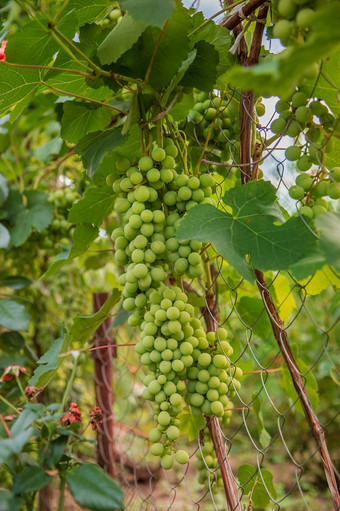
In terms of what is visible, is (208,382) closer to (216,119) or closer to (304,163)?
(304,163)

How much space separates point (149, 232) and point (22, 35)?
0.41m

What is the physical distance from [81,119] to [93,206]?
0.18m

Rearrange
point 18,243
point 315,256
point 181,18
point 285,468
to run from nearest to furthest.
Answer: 1. point 315,256
2. point 181,18
3. point 18,243
4. point 285,468

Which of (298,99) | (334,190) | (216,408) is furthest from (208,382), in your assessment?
(298,99)

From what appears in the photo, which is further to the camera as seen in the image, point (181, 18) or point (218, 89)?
point (218, 89)

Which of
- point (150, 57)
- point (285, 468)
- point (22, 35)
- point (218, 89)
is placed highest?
point (22, 35)

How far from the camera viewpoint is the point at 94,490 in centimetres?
57

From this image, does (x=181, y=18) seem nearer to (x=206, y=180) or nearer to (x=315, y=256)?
(x=206, y=180)

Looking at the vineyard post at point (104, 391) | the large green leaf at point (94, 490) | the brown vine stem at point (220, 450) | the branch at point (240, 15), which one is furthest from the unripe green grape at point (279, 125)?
the vineyard post at point (104, 391)

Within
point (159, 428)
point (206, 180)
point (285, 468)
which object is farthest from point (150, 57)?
point (285, 468)

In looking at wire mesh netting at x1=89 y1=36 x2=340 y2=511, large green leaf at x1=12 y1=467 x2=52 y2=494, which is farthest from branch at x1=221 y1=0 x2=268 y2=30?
large green leaf at x1=12 y1=467 x2=52 y2=494

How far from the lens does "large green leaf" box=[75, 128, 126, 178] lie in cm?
84

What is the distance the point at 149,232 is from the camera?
2.52ft

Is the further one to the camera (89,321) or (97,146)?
(89,321)
